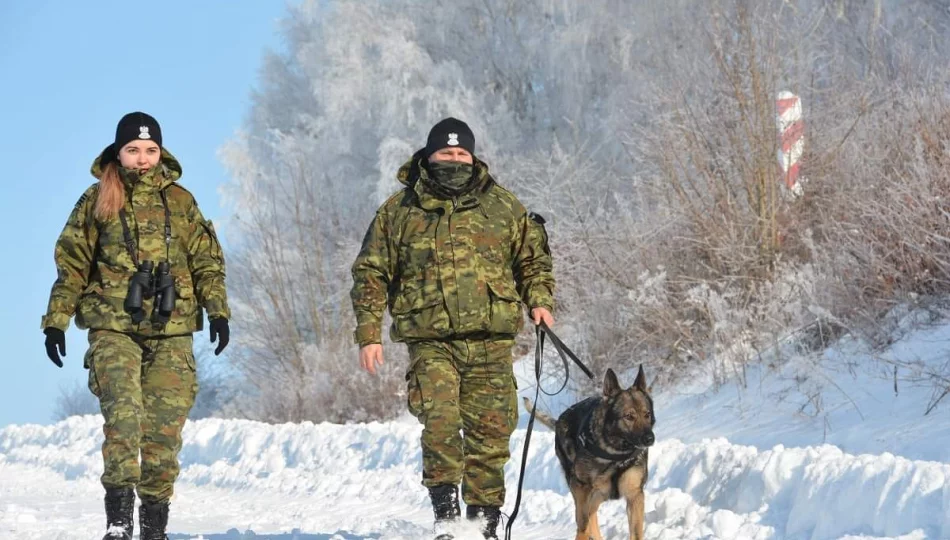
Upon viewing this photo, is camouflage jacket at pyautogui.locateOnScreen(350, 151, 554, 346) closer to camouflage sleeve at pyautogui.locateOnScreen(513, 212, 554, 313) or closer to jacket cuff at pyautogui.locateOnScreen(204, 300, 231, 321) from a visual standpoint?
camouflage sleeve at pyautogui.locateOnScreen(513, 212, 554, 313)

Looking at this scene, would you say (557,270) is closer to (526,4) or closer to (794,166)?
(794,166)

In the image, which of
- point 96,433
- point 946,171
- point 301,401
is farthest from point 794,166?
point 96,433

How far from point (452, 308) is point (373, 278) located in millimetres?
439

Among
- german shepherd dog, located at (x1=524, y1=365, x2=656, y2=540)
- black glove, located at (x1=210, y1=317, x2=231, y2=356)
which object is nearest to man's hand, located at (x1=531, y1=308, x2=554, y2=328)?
german shepherd dog, located at (x1=524, y1=365, x2=656, y2=540)

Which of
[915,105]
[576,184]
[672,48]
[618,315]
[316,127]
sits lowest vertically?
[618,315]

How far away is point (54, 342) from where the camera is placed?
5520mm

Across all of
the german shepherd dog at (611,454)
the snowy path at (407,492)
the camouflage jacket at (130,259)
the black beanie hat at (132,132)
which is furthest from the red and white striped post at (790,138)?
the black beanie hat at (132,132)

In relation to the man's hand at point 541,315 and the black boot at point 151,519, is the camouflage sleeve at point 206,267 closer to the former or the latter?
the black boot at point 151,519

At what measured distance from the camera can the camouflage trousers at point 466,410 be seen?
538 cm

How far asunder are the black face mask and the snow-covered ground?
172 cm

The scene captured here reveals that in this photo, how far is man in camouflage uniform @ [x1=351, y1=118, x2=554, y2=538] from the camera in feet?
17.7

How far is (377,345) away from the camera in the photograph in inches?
218

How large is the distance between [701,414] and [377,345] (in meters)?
5.49

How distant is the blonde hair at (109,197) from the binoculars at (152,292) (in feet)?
1.00
